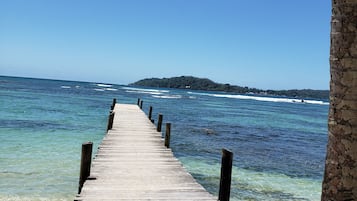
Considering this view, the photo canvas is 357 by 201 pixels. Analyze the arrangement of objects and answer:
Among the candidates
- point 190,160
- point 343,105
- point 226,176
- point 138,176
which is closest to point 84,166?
point 138,176

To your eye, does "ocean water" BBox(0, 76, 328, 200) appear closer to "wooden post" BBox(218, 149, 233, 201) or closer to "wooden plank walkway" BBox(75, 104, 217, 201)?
"wooden plank walkway" BBox(75, 104, 217, 201)

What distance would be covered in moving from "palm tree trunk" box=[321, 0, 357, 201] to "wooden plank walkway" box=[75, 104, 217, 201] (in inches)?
202

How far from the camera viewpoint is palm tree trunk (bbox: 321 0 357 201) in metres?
2.58

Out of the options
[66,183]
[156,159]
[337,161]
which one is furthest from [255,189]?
[337,161]

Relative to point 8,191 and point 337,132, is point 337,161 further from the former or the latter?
point 8,191

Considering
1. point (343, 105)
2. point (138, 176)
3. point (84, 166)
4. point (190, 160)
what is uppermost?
point (343, 105)

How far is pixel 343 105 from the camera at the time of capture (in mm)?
2607

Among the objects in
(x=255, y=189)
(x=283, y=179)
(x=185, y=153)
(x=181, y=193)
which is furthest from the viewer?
(x=185, y=153)

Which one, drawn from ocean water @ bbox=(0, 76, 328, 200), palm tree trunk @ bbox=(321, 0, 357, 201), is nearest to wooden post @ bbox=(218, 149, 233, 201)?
ocean water @ bbox=(0, 76, 328, 200)

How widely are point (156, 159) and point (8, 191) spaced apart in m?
4.18

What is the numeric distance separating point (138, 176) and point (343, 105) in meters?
7.24

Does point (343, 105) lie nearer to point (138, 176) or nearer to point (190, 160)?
point (138, 176)

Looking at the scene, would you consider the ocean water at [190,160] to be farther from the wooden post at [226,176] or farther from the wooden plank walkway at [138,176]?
the wooden post at [226,176]

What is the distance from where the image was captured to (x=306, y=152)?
22766mm
